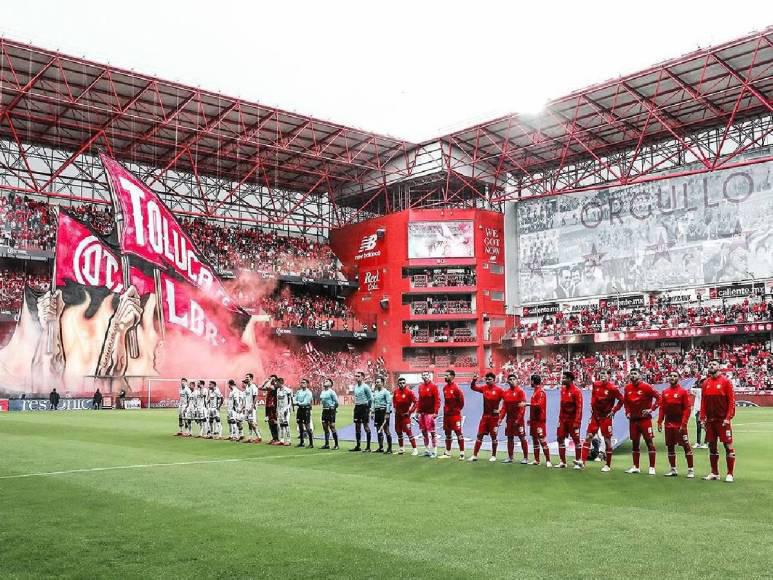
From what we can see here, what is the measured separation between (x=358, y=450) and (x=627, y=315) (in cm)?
4141

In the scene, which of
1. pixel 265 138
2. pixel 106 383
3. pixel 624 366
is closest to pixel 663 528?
pixel 106 383

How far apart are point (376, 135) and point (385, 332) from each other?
16920 mm

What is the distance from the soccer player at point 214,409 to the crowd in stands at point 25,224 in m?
31.9

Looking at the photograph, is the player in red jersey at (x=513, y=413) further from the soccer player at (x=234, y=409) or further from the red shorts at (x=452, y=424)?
the soccer player at (x=234, y=409)

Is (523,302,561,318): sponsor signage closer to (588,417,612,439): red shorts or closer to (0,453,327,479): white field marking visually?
(0,453,327,479): white field marking

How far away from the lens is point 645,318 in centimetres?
5653

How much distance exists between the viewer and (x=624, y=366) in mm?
56562

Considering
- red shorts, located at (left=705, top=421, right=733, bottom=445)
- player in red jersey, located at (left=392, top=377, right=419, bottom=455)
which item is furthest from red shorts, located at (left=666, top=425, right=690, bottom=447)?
player in red jersey, located at (left=392, top=377, right=419, bottom=455)

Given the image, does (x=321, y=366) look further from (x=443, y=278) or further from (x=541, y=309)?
(x=541, y=309)

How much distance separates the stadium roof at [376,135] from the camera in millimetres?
47688

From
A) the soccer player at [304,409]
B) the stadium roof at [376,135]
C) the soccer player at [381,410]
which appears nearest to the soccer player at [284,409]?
the soccer player at [304,409]

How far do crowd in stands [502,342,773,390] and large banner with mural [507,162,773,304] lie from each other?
4.72 metres

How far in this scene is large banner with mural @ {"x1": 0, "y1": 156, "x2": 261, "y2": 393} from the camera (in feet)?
149

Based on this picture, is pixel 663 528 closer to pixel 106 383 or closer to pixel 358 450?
pixel 358 450
